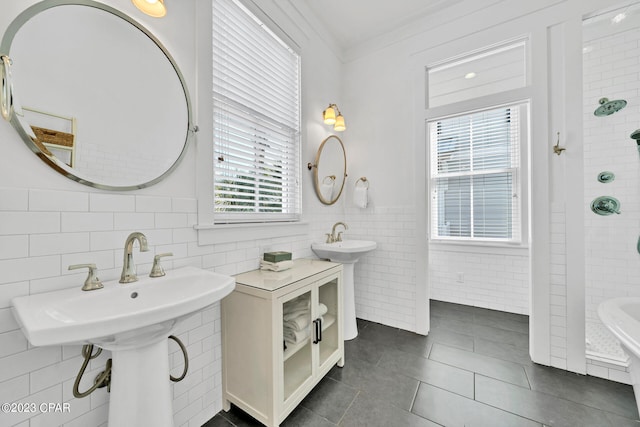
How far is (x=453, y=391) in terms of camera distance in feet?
5.14

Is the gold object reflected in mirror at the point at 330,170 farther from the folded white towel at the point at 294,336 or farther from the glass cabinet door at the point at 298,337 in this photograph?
the folded white towel at the point at 294,336

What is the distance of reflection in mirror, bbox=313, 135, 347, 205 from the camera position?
2.35m

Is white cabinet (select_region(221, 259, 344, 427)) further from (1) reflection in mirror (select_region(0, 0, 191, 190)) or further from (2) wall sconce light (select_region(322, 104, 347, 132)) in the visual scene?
(2) wall sconce light (select_region(322, 104, 347, 132))

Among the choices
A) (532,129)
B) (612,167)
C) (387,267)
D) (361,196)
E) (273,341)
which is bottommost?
(273,341)

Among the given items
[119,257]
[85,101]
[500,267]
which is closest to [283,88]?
[85,101]

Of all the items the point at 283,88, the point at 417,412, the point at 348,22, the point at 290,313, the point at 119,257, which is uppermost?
the point at 348,22

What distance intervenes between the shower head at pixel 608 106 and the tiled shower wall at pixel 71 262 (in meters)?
2.80

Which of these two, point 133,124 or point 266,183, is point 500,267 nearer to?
point 266,183

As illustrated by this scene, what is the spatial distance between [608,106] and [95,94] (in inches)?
120

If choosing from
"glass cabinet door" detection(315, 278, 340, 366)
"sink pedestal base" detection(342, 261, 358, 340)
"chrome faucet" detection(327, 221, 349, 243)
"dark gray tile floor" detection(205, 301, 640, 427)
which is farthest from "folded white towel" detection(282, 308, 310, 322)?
"chrome faucet" detection(327, 221, 349, 243)

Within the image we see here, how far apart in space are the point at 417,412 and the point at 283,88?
243cm

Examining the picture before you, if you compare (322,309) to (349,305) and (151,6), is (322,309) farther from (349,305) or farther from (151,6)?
(151,6)

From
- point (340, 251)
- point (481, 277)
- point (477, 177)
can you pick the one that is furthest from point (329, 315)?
point (477, 177)

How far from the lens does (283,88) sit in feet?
6.65
